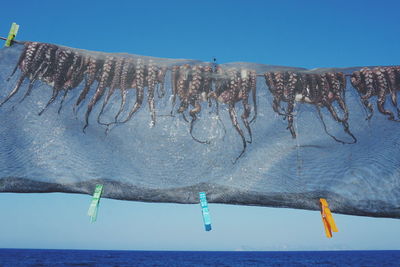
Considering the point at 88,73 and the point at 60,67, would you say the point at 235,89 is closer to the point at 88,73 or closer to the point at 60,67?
the point at 88,73

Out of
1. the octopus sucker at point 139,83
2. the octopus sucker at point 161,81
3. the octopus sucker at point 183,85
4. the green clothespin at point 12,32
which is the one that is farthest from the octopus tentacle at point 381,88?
the green clothespin at point 12,32

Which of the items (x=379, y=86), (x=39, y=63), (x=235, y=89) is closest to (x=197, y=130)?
(x=235, y=89)

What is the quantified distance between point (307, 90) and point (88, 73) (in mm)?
1201

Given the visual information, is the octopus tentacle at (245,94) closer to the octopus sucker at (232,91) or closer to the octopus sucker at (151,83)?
the octopus sucker at (232,91)

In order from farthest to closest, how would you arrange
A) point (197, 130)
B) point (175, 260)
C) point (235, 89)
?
point (175, 260), point (235, 89), point (197, 130)

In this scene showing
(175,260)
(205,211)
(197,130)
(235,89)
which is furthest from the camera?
(175,260)

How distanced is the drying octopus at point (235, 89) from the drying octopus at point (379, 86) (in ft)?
1.93

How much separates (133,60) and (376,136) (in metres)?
1.36

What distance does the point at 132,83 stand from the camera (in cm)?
191

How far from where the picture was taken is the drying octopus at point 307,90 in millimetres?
1929

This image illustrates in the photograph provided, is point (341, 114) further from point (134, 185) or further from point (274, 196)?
point (134, 185)

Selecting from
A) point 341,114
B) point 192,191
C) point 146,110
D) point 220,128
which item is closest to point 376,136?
point 341,114

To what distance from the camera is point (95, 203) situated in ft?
5.26

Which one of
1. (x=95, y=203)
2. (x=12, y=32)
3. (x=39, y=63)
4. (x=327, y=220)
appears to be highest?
(x=12, y=32)
